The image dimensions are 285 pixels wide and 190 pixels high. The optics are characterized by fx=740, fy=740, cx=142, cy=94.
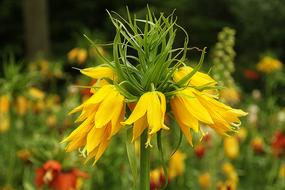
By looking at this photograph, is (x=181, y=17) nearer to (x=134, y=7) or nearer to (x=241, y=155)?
(x=134, y=7)

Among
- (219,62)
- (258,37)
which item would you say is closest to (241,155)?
(219,62)

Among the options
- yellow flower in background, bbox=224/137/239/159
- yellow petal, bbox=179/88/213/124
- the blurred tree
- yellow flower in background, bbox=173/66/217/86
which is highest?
yellow flower in background, bbox=173/66/217/86

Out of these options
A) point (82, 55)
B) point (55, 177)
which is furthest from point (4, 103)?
point (82, 55)

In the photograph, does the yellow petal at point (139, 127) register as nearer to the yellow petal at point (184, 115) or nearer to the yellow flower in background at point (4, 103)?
the yellow petal at point (184, 115)

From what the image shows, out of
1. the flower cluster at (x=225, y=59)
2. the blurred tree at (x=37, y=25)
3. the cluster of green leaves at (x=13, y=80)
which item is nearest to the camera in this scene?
the flower cluster at (x=225, y=59)

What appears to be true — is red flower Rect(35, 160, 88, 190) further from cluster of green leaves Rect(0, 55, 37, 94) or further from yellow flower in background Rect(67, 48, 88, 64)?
yellow flower in background Rect(67, 48, 88, 64)

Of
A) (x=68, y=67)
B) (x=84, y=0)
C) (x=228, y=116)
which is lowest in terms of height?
(x=68, y=67)

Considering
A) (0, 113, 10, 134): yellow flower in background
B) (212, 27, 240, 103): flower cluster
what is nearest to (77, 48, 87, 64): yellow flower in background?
(0, 113, 10, 134): yellow flower in background

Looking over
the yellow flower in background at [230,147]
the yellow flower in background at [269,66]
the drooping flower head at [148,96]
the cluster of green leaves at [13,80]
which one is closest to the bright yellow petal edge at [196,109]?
the drooping flower head at [148,96]

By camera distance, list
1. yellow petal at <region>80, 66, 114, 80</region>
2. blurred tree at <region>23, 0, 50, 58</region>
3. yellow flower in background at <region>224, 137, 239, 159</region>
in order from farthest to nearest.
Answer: blurred tree at <region>23, 0, 50, 58</region> → yellow flower in background at <region>224, 137, 239, 159</region> → yellow petal at <region>80, 66, 114, 80</region>
